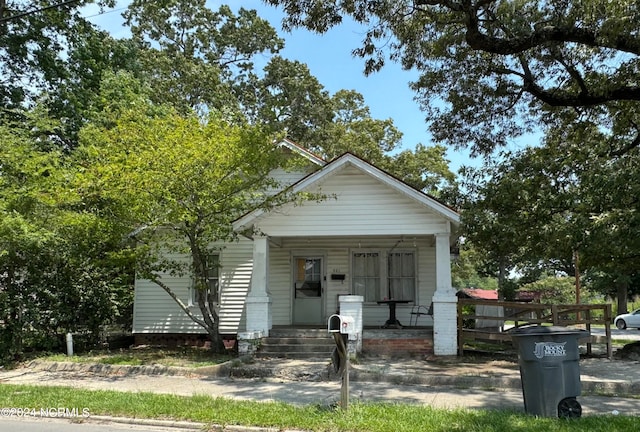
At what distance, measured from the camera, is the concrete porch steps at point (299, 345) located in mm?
12164

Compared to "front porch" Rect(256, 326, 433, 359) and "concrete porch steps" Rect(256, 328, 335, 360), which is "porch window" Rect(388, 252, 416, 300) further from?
"concrete porch steps" Rect(256, 328, 335, 360)

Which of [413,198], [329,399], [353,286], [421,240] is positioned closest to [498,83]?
[413,198]

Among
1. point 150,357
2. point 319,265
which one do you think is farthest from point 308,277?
point 150,357

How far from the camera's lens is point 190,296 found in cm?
→ 1583

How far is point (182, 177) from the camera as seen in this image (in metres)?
10.9

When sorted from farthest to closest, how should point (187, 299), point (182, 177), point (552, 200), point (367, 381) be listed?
point (187, 299), point (552, 200), point (182, 177), point (367, 381)

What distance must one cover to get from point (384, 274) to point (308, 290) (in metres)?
2.30

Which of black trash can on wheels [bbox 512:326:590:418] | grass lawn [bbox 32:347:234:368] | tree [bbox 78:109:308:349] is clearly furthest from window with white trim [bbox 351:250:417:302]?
black trash can on wheels [bbox 512:326:590:418]

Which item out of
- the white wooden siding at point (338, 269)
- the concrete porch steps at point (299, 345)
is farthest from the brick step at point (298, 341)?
the white wooden siding at point (338, 269)

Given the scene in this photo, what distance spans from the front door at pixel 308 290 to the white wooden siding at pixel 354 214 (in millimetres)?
2674

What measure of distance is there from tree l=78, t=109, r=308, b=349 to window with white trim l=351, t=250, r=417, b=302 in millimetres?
4012

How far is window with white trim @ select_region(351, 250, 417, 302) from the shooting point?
1522 centimetres

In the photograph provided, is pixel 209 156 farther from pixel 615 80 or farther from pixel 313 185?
pixel 615 80

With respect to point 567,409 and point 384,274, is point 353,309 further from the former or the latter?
point 567,409
